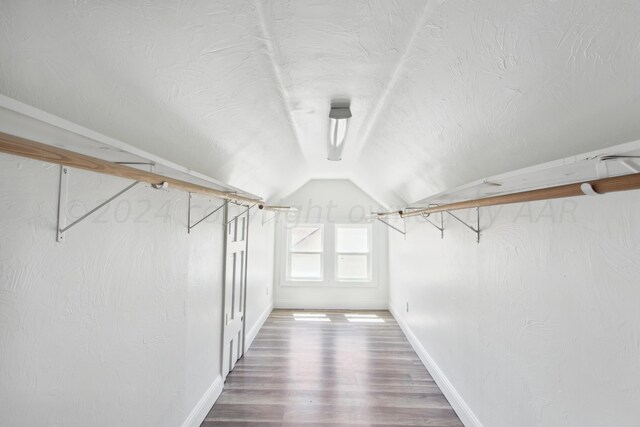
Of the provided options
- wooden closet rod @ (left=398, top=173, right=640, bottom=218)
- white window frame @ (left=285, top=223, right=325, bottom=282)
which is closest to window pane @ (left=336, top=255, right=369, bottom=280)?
white window frame @ (left=285, top=223, right=325, bottom=282)

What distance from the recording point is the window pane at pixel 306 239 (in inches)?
208

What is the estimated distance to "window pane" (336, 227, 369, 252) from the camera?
5.31 m

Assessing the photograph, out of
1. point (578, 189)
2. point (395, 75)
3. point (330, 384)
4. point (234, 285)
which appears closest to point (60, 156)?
point (395, 75)

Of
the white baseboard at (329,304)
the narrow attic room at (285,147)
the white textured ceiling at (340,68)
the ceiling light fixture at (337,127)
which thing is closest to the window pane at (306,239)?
the white baseboard at (329,304)

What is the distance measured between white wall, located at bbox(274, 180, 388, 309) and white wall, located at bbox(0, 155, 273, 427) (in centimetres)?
327

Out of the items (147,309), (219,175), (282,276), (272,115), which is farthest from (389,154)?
(282,276)

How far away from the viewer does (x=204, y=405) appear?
7.10 feet

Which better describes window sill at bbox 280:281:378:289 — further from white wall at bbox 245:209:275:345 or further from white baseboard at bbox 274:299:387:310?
white wall at bbox 245:209:275:345

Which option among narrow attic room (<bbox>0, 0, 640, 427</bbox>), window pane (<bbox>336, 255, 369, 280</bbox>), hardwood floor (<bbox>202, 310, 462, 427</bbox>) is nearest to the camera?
narrow attic room (<bbox>0, 0, 640, 427</bbox>)

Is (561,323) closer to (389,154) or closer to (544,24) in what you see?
(544,24)

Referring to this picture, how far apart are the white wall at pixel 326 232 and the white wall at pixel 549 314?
2.79 meters

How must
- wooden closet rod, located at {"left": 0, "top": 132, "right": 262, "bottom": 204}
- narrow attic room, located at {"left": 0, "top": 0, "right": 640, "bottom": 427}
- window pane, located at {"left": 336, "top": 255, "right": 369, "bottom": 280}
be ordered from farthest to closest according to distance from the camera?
window pane, located at {"left": 336, "top": 255, "right": 369, "bottom": 280}, narrow attic room, located at {"left": 0, "top": 0, "right": 640, "bottom": 427}, wooden closet rod, located at {"left": 0, "top": 132, "right": 262, "bottom": 204}

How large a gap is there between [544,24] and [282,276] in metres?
4.90

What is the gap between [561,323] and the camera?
1.21m
